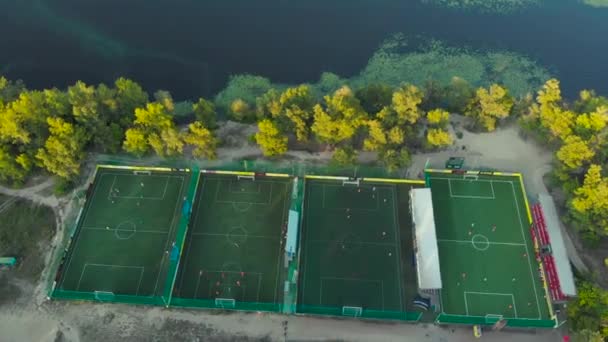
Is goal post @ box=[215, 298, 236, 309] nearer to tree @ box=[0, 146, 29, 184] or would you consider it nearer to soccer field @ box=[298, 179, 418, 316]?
soccer field @ box=[298, 179, 418, 316]

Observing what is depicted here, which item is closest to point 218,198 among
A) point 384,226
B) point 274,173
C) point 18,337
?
point 274,173

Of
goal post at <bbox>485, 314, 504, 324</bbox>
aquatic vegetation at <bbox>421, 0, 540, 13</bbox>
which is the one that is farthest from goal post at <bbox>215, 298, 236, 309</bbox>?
aquatic vegetation at <bbox>421, 0, 540, 13</bbox>

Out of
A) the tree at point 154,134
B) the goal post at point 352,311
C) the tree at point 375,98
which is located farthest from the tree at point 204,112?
the goal post at point 352,311

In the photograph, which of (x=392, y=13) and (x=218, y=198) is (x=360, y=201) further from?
(x=392, y=13)

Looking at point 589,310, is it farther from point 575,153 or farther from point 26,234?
point 26,234

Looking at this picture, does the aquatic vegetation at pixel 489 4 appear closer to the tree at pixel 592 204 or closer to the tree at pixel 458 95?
the tree at pixel 458 95

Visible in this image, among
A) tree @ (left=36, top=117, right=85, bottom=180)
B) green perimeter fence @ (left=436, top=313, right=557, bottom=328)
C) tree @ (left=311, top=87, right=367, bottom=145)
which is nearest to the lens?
green perimeter fence @ (left=436, top=313, right=557, bottom=328)
